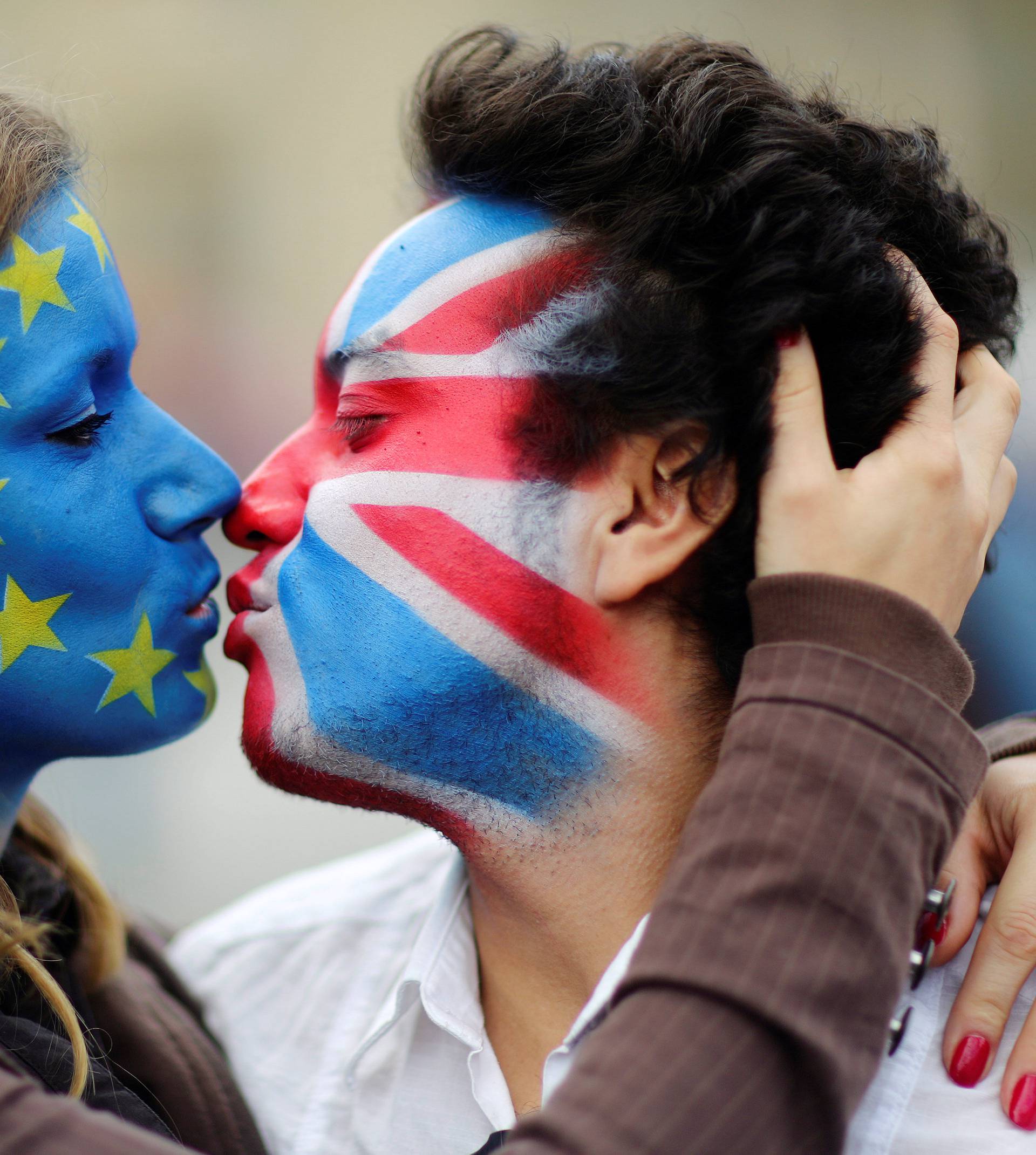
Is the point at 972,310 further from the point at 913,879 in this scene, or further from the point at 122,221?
the point at 122,221

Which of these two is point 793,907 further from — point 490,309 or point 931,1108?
point 490,309

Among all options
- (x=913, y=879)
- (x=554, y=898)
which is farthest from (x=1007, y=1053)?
(x=554, y=898)

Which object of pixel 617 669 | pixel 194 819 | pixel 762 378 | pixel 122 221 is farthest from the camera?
pixel 122 221

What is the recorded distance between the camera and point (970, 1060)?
155 centimetres

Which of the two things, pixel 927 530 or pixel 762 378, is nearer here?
pixel 927 530

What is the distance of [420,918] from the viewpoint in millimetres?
2285

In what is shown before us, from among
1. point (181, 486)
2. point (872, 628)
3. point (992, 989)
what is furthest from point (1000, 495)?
point (181, 486)

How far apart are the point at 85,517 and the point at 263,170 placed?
27.9ft

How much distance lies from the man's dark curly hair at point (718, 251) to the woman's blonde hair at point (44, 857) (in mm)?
696

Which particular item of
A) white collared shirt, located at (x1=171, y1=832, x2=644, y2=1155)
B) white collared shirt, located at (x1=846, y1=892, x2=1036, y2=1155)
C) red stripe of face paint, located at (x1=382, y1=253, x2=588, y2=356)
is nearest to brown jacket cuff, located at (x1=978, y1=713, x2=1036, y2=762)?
white collared shirt, located at (x1=846, y1=892, x2=1036, y2=1155)

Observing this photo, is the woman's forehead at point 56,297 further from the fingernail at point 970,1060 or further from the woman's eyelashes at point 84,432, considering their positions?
the fingernail at point 970,1060

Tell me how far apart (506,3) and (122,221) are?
3.57 metres

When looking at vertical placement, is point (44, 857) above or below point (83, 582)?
below

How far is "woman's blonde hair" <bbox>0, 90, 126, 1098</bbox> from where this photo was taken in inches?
69.1
